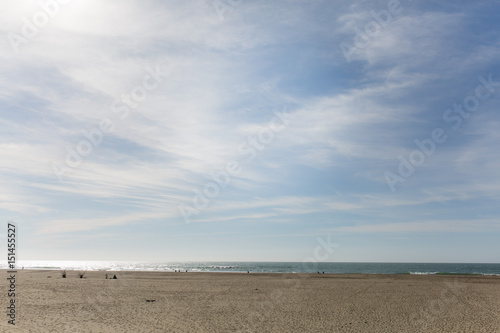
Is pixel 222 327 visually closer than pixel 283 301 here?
Yes

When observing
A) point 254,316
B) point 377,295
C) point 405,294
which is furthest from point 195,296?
point 405,294

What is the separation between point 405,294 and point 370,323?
50.8 ft

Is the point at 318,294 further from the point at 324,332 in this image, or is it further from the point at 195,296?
the point at 324,332

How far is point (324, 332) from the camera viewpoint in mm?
17391

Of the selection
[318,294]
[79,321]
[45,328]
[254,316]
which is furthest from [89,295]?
[318,294]

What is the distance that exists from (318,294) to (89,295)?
1979cm

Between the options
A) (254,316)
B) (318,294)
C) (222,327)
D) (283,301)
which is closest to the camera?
(222,327)

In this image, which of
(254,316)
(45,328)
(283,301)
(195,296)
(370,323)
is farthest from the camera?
(195,296)

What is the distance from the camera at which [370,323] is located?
19.6m

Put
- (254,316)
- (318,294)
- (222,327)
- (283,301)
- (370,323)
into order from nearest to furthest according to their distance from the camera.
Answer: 1. (222,327)
2. (370,323)
3. (254,316)
4. (283,301)
5. (318,294)

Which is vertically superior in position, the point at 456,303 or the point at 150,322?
the point at 150,322

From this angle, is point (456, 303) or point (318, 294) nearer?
point (456, 303)

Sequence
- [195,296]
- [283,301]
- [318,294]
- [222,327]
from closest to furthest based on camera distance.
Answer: [222,327] < [283,301] < [195,296] < [318,294]

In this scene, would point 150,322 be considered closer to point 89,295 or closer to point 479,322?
point 89,295
